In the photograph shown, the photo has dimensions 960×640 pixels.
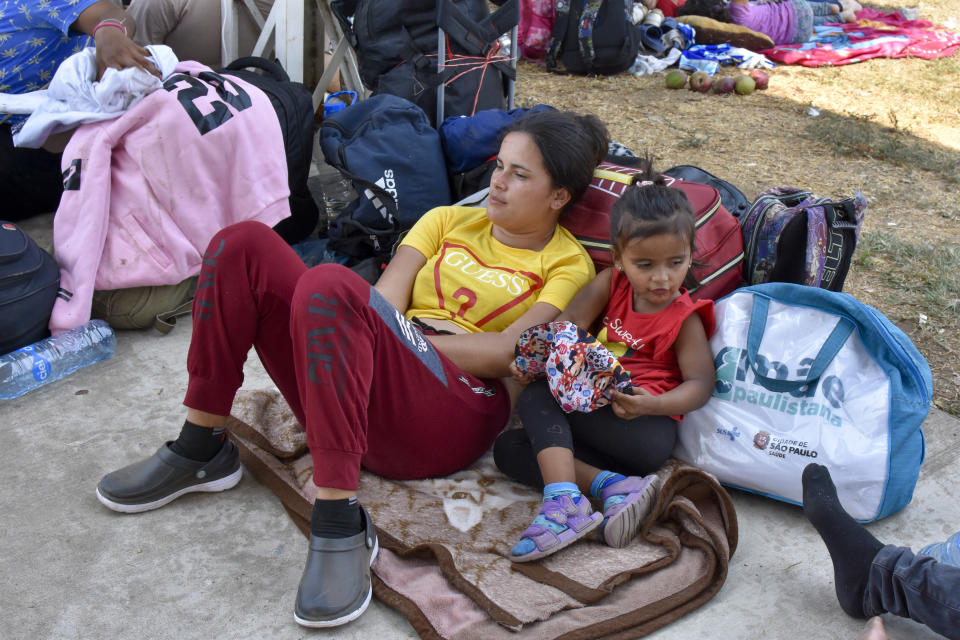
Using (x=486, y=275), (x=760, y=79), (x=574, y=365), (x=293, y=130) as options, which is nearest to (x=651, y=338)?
(x=574, y=365)

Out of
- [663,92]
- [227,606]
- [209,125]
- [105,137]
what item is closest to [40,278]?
[105,137]

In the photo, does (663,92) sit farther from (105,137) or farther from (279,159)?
(105,137)

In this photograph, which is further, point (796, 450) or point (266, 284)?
point (796, 450)

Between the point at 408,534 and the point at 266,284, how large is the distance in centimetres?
74

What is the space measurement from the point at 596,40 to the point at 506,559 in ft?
19.0

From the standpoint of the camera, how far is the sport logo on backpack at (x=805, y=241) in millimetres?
2725

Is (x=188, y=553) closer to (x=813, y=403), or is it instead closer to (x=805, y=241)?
(x=813, y=403)

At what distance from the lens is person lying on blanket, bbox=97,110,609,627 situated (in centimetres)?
193

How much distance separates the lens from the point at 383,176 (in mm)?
3436

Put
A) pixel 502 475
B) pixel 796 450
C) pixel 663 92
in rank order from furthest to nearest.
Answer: pixel 663 92 → pixel 502 475 → pixel 796 450

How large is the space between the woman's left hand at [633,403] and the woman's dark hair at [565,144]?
0.74 meters

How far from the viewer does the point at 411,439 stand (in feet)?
7.29

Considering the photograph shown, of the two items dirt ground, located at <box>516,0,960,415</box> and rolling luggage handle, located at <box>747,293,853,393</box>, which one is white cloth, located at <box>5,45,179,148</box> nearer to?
rolling luggage handle, located at <box>747,293,853,393</box>

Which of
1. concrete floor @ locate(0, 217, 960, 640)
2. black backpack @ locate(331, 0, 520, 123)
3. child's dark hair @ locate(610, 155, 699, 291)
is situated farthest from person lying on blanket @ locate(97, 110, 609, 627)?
black backpack @ locate(331, 0, 520, 123)
